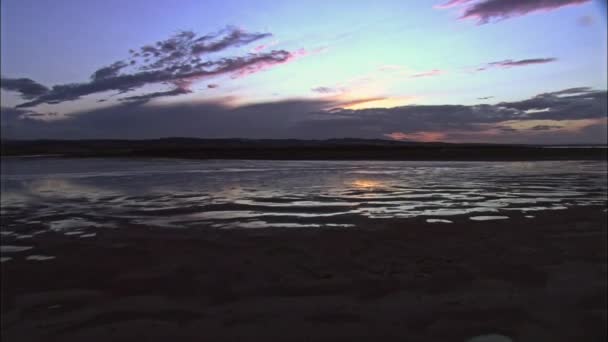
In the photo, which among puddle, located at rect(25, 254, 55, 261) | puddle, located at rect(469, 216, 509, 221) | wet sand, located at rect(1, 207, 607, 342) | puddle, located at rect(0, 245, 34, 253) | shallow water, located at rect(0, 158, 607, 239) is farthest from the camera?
shallow water, located at rect(0, 158, 607, 239)

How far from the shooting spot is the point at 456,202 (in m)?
11.7

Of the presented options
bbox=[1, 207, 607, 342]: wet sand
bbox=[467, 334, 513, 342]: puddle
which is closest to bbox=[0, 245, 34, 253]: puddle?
bbox=[1, 207, 607, 342]: wet sand

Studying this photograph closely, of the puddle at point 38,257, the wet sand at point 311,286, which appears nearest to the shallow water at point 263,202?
the wet sand at point 311,286

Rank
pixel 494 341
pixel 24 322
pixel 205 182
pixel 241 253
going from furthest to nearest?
pixel 205 182, pixel 241 253, pixel 24 322, pixel 494 341

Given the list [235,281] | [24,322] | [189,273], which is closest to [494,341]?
[235,281]

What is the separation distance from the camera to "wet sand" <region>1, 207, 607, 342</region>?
14.0 feet

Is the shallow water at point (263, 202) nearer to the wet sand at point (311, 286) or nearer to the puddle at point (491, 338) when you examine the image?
the wet sand at point (311, 286)

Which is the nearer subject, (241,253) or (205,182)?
(241,253)

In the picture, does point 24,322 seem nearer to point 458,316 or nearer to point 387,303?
point 387,303

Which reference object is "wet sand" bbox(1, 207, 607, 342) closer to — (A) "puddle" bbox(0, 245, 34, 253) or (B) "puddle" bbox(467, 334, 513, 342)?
(B) "puddle" bbox(467, 334, 513, 342)

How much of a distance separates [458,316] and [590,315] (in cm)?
129

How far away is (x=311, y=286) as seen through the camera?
5.37m

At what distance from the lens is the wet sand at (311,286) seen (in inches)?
168

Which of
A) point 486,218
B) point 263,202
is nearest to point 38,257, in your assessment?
point 263,202
